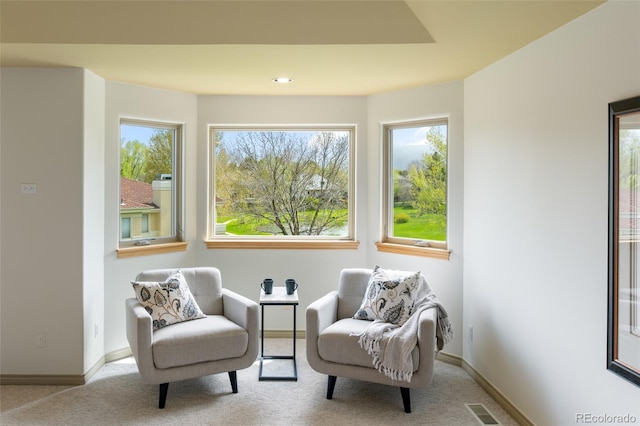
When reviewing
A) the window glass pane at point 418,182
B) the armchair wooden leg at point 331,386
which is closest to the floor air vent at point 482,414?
the armchair wooden leg at point 331,386

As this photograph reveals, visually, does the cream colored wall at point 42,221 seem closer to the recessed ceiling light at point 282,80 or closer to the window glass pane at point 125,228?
the window glass pane at point 125,228

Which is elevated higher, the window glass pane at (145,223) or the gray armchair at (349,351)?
the window glass pane at (145,223)

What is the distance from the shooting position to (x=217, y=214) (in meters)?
4.73

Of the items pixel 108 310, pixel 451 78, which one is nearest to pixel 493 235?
pixel 451 78

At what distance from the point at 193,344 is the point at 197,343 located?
0.03 metres

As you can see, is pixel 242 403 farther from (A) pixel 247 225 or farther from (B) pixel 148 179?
(B) pixel 148 179

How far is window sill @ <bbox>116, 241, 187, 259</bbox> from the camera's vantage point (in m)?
4.03

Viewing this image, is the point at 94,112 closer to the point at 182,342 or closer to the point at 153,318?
the point at 153,318

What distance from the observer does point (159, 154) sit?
14.5ft

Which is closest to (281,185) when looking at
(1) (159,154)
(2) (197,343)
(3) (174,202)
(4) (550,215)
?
(3) (174,202)

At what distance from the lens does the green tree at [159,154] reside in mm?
4371

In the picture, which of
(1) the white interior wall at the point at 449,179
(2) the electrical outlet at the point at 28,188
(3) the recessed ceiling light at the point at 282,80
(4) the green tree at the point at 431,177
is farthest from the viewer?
(4) the green tree at the point at 431,177

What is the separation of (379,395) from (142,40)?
2.81 m

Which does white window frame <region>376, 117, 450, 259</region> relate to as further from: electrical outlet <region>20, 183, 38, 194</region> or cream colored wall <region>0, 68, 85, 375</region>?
electrical outlet <region>20, 183, 38, 194</region>
